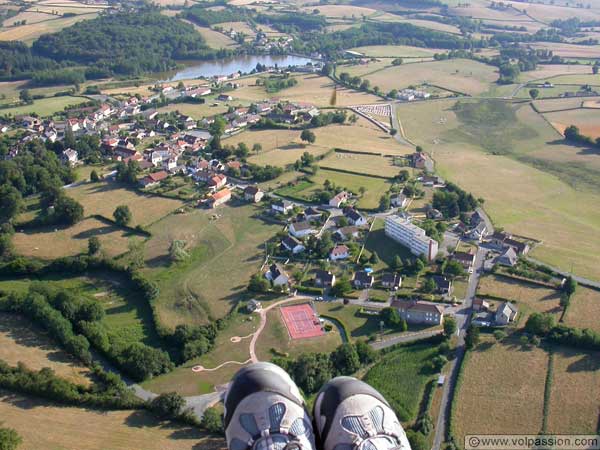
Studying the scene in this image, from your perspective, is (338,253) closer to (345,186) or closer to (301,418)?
(345,186)

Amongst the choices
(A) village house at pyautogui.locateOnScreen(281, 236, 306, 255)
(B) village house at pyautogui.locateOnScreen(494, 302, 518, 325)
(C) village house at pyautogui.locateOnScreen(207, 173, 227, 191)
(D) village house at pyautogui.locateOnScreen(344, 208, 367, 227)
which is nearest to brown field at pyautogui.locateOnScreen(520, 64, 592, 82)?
(D) village house at pyautogui.locateOnScreen(344, 208, 367, 227)

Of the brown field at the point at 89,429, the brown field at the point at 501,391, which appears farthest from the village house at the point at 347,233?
the brown field at the point at 89,429

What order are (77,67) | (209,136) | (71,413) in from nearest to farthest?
1. (71,413)
2. (209,136)
3. (77,67)

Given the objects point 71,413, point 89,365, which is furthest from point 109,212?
point 71,413

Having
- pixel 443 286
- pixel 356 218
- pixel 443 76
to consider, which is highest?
pixel 443 76

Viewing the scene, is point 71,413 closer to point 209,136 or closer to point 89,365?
point 89,365

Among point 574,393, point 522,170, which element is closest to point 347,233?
point 574,393

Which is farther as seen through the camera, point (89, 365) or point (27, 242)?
point (27, 242)
